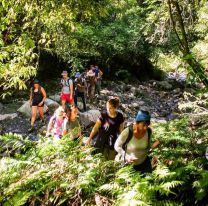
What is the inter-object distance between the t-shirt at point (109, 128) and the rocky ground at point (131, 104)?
165 inches

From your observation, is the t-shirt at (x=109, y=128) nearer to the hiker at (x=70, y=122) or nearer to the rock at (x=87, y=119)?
the hiker at (x=70, y=122)

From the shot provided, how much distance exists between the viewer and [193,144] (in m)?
7.18

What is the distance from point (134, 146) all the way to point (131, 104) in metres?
13.4

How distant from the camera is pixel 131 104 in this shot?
18.6 m

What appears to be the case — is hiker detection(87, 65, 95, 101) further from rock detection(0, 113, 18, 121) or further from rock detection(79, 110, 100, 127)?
rock detection(0, 113, 18, 121)

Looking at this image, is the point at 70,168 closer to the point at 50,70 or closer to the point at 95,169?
the point at 95,169

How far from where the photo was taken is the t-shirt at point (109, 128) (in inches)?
241

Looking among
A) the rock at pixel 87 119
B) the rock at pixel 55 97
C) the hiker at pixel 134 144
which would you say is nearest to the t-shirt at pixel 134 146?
the hiker at pixel 134 144

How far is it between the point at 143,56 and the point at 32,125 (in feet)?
48.8

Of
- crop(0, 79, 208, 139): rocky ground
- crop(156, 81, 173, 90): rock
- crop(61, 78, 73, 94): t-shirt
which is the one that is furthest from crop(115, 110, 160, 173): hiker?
crop(156, 81, 173, 90): rock

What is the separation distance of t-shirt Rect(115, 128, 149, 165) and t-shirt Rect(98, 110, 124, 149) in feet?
2.77

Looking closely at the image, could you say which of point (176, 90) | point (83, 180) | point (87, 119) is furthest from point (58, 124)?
point (176, 90)

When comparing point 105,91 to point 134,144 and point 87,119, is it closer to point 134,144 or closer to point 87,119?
point 87,119

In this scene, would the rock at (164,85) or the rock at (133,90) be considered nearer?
the rock at (133,90)
